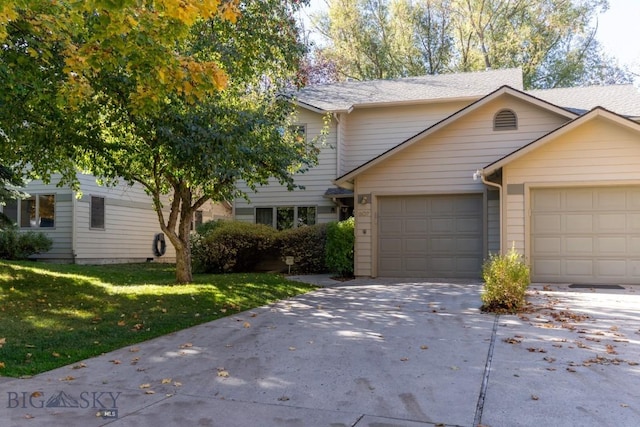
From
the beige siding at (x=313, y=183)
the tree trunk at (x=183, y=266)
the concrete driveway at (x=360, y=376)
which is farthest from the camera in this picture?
the beige siding at (x=313, y=183)

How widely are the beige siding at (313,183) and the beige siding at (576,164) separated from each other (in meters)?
6.63

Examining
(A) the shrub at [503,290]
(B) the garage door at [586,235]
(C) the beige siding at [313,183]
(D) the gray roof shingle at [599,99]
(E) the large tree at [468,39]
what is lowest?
(A) the shrub at [503,290]

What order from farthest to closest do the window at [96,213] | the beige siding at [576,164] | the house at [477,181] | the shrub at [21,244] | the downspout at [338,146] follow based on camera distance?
1. the window at [96,213]
2. the downspout at [338,146]
3. the shrub at [21,244]
4. the house at [477,181]
5. the beige siding at [576,164]

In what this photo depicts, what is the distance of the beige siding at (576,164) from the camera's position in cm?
1130

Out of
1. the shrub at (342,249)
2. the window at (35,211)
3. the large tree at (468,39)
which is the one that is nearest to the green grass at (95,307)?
the shrub at (342,249)

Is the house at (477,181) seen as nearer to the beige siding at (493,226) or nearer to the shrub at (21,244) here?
the beige siding at (493,226)

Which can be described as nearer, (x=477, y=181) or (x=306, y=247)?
(x=477, y=181)

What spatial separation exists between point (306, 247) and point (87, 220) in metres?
7.90

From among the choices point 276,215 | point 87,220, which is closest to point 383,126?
point 276,215

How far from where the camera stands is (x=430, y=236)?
536 inches

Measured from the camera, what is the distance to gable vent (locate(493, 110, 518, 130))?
13.5m

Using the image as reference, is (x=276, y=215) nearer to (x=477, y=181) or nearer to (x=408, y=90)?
(x=408, y=90)

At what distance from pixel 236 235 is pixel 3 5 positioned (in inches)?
430

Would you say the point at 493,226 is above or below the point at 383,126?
below
